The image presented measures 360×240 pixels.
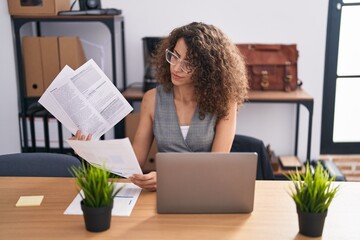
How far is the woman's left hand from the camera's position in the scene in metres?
1.48

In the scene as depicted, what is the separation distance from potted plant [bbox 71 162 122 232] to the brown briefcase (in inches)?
71.9

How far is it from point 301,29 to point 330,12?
22cm

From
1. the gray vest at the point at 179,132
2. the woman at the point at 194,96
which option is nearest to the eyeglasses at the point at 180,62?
the woman at the point at 194,96

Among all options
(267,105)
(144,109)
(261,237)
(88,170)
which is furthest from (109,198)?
(267,105)

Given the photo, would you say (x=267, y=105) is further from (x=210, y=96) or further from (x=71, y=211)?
(x=71, y=211)

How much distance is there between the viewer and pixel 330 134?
3.21 m

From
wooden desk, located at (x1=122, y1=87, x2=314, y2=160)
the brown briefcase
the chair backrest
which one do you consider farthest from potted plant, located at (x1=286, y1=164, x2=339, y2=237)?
the brown briefcase

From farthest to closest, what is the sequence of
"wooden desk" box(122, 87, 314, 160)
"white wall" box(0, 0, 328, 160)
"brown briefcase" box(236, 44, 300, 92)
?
"white wall" box(0, 0, 328, 160)
"brown briefcase" box(236, 44, 300, 92)
"wooden desk" box(122, 87, 314, 160)

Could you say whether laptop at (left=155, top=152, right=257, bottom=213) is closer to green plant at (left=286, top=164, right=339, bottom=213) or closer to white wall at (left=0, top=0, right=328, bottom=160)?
green plant at (left=286, top=164, right=339, bottom=213)

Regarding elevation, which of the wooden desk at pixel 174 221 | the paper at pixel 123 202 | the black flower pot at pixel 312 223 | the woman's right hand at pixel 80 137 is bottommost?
the wooden desk at pixel 174 221

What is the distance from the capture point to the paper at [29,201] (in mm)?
1420

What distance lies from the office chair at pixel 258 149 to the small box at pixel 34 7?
148 centimetres

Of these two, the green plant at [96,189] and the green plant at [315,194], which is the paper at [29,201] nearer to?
the green plant at [96,189]

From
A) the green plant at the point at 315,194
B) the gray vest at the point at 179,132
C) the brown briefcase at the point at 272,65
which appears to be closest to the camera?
the green plant at the point at 315,194
